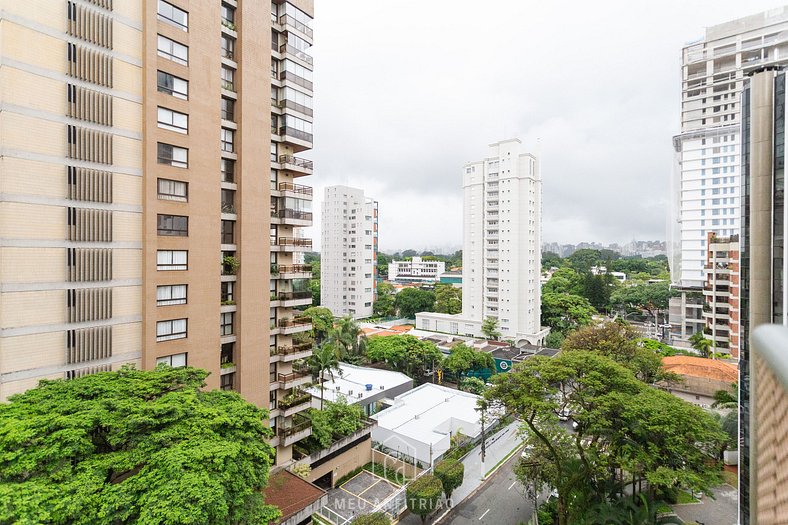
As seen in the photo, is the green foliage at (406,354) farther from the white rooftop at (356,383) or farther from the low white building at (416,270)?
the low white building at (416,270)

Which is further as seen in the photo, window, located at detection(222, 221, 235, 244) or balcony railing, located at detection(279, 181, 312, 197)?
balcony railing, located at detection(279, 181, 312, 197)

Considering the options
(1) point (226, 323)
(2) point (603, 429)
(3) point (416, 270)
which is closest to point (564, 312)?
(2) point (603, 429)

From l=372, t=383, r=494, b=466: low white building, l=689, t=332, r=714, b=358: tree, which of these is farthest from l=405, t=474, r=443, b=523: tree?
l=689, t=332, r=714, b=358: tree

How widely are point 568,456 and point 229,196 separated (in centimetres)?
2057

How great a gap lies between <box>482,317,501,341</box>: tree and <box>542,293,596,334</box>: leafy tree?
10.7 meters

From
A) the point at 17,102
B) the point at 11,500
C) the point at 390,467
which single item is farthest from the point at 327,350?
the point at 17,102

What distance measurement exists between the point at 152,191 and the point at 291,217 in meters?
6.85

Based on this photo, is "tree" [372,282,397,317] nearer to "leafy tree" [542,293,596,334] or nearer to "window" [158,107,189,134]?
"leafy tree" [542,293,596,334]

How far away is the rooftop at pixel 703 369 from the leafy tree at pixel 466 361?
1552cm

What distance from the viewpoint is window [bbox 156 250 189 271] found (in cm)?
1653

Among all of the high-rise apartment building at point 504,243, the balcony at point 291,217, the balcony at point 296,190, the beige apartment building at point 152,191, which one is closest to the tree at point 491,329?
the high-rise apartment building at point 504,243

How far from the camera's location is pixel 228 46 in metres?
19.1

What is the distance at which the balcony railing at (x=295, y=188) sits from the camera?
2120 cm

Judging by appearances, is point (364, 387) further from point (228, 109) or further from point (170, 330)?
point (228, 109)
